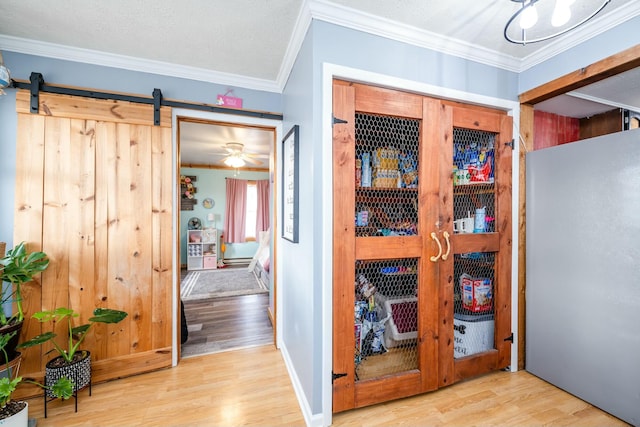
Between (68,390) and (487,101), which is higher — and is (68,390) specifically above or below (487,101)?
below

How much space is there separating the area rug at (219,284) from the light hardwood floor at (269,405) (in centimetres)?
202

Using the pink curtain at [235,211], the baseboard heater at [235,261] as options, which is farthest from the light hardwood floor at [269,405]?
the pink curtain at [235,211]

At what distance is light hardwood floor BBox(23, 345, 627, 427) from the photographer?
156cm

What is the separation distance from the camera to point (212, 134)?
12.9 ft

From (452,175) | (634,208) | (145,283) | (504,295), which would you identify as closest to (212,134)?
(145,283)

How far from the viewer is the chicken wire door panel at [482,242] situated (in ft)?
6.21

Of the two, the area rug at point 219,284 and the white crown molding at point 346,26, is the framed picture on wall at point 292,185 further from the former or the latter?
the area rug at point 219,284

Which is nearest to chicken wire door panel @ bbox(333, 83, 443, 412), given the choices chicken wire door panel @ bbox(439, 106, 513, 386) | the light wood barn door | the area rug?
chicken wire door panel @ bbox(439, 106, 513, 386)

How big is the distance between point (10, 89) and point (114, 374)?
217 centimetres

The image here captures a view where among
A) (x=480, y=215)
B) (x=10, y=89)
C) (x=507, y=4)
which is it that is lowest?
(x=480, y=215)

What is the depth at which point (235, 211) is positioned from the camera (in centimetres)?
632

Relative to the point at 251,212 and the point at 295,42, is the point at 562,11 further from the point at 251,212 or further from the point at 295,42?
the point at 251,212

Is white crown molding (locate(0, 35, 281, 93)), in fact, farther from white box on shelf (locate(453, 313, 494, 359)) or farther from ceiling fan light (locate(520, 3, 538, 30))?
white box on shelf (locate(453, 313, 494, 359))

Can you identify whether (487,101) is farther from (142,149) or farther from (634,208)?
(142,149)
